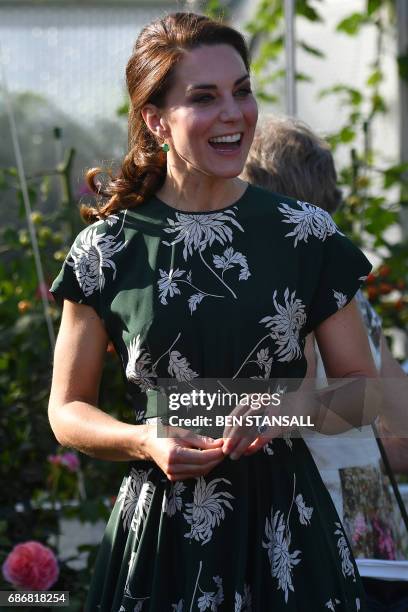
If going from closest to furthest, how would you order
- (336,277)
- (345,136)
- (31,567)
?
(336,277) < (31,567) < (345,136)

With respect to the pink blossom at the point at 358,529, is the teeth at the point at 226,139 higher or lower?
higher

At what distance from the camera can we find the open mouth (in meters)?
1.88

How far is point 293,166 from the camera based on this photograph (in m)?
2.46

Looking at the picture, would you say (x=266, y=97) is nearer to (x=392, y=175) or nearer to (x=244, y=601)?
(x=392, y=175)

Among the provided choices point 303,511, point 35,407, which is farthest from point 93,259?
point 35,407

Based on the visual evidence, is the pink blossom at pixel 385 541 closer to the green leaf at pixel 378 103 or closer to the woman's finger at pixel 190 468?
the woman's finger at pixel 190 468

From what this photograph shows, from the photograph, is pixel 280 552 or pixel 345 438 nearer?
pixel 280 552

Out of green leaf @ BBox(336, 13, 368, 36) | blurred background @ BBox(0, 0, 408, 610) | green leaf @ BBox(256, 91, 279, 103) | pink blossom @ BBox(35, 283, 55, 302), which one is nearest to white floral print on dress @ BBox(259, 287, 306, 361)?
blurred background @ BBox(0, 0, 408, 610)

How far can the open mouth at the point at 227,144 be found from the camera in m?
1.88

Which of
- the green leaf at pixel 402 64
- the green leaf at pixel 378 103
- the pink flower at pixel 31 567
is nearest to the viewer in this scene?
the pink flower at pixel 31 567

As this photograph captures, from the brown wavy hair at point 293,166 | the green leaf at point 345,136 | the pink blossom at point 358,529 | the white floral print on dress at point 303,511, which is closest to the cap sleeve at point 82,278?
the white floral print on dress at point 303,511

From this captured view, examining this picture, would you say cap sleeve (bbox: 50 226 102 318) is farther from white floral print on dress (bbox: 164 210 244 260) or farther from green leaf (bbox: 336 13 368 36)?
green leaf (bbox: 336 13 368 36)

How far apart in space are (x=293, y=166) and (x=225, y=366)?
2.61 ft

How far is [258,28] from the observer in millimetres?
5688
